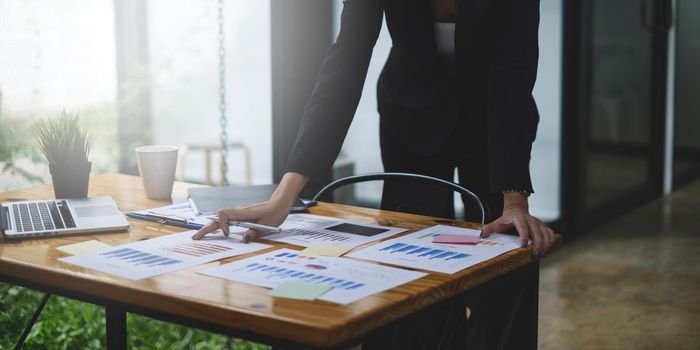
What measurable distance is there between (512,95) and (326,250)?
1.70ft

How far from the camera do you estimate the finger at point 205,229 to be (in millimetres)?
1470

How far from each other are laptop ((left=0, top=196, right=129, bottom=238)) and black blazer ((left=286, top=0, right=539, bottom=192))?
0.36 meters

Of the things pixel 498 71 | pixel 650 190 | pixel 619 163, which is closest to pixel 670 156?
pixel 650 190

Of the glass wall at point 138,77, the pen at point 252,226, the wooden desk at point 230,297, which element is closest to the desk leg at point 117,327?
the wooden desk at point 230,297

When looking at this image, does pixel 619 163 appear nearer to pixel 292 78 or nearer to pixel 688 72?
pixel 688 72

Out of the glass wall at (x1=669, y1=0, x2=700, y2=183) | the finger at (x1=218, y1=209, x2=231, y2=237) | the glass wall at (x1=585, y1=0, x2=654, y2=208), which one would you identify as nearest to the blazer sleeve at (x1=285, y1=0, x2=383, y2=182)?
the finger at (x1=218, y1=209, x2=231, y2=237)

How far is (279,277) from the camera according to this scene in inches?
48.0

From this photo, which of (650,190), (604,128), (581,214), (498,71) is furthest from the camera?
(650,190)

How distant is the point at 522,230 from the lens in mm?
1460

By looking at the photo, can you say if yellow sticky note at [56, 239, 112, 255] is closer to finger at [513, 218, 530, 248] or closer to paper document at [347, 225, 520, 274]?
paper document at [347, 225, 520, 274]

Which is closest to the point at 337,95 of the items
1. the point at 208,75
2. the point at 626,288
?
the point at 208,75

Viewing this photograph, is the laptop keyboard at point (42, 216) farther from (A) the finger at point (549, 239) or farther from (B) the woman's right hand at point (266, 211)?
(A) the finger at point (549, 239)

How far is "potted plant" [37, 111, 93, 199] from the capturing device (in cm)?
184

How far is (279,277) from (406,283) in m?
0.18
